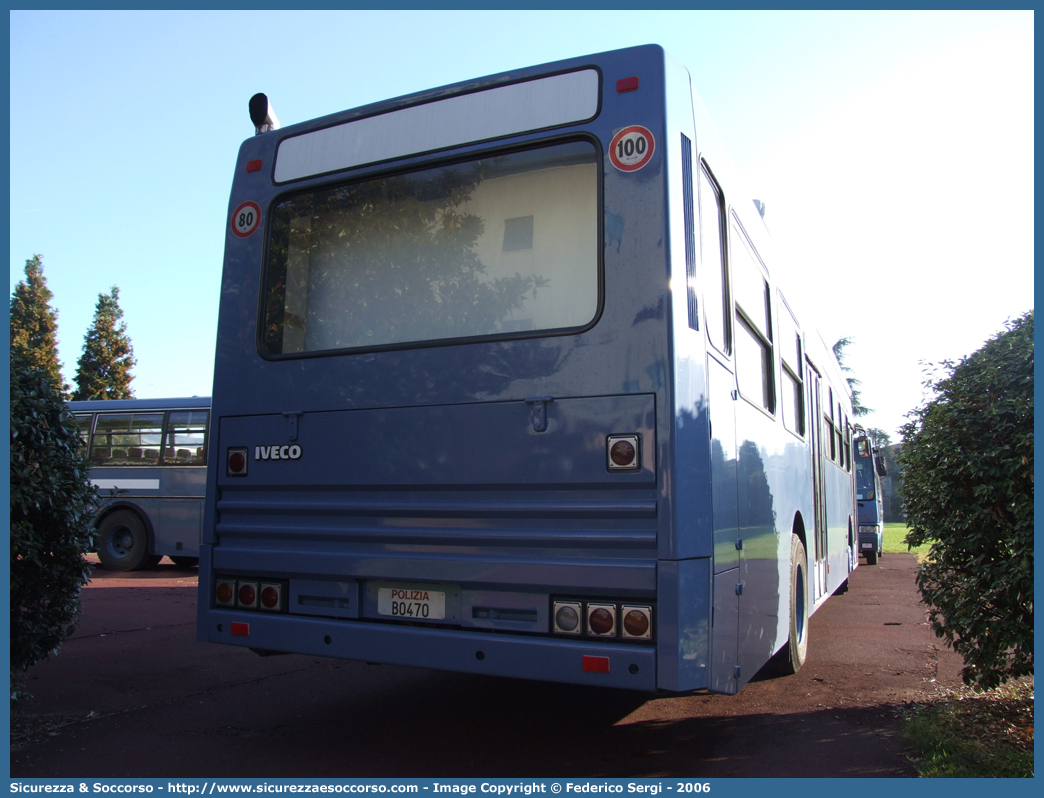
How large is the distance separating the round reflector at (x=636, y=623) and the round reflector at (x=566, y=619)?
9.3 inches

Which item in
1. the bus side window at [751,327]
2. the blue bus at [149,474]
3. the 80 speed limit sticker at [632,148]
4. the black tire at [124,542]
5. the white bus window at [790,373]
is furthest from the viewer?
the black tire at [124,542]

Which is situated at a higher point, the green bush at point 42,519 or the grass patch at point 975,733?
the green bush at point 42,519

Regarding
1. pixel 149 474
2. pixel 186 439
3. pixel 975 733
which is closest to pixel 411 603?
pixel 975 733

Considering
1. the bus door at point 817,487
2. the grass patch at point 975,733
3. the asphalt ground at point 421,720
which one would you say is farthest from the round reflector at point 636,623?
the bus door at point 817,487

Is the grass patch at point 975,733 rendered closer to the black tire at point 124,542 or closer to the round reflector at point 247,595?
the round reflector at point 247,595

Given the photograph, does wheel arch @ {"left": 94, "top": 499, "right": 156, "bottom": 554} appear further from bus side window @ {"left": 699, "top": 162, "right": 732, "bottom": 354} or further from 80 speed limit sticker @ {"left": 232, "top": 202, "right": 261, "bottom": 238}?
bus side window @ {"left": 699, "top": 162, "right": 732, "bottom": 354}

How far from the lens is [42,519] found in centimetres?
510

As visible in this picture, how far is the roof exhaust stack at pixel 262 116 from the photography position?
5.36m

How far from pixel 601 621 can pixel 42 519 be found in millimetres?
3465

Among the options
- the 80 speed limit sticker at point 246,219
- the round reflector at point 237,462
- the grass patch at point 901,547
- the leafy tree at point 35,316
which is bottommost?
the grass patch at point 901,547

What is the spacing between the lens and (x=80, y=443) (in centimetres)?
553

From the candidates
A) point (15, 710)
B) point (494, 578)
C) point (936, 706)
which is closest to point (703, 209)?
point (494, 578)

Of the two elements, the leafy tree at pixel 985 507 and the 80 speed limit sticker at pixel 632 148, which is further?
the leafy tree at pixel 985 507
